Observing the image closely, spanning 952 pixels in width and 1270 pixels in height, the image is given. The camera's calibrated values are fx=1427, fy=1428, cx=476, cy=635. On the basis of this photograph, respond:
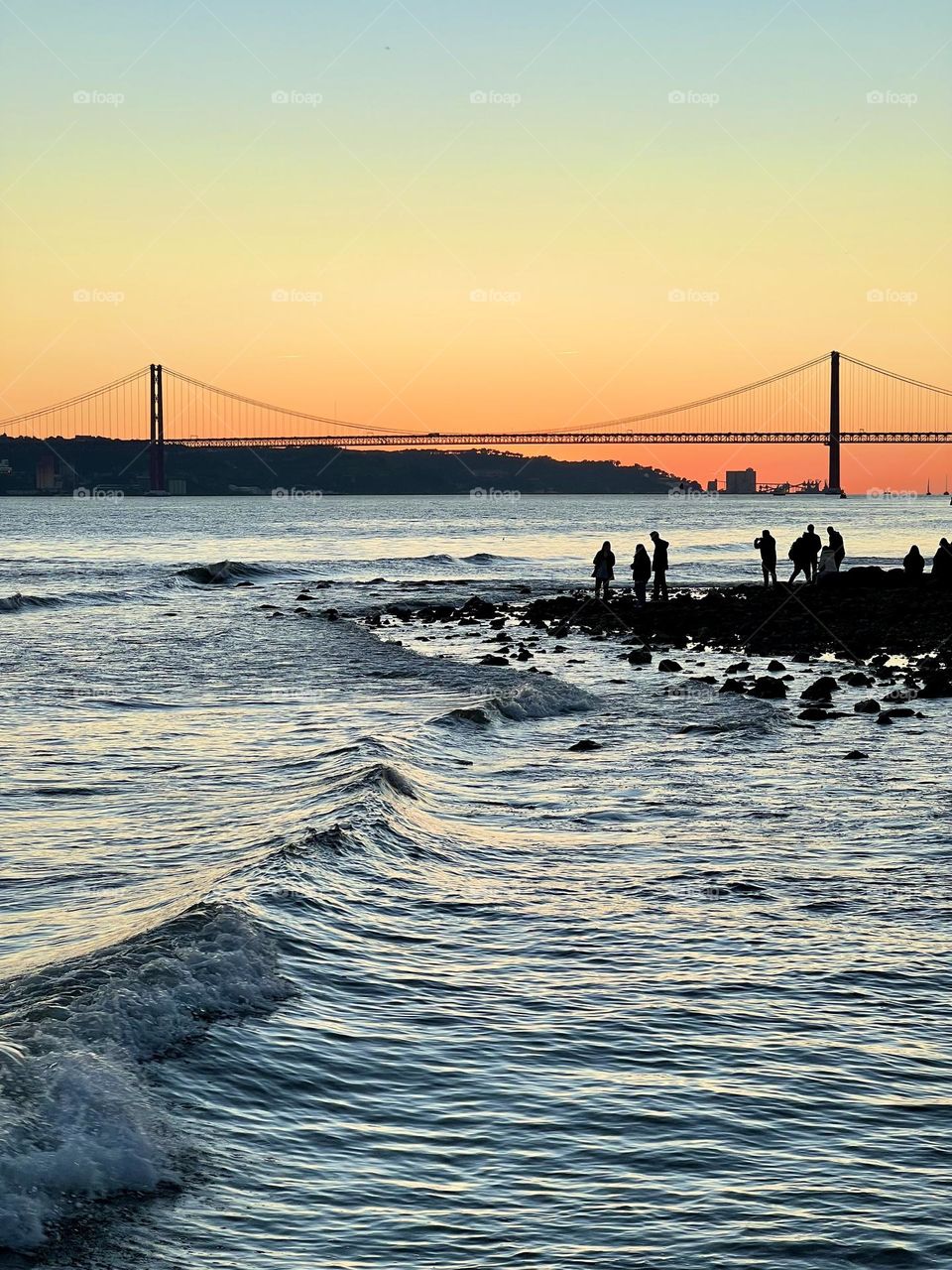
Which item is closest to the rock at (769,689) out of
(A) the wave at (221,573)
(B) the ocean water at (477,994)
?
(B) the ocean water at (477,994)

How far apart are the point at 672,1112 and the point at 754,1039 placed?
2.80 feet

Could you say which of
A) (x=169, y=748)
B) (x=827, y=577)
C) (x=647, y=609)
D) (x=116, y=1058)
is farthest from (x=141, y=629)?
(x=116, y=1058)

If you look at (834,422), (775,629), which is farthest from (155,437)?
(775,629)

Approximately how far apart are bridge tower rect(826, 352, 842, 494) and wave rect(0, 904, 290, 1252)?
129499 millimetres

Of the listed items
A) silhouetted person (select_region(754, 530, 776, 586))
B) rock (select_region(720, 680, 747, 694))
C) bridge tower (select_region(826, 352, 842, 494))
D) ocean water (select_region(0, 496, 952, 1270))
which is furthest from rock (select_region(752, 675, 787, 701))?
bridge tower (select_region(826, 352, 842, 494))

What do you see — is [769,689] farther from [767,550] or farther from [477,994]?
[767,550]

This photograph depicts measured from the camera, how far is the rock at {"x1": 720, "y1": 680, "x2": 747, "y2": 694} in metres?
18.4

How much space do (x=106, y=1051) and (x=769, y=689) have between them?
13.2m

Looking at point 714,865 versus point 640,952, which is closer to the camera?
point 640,952

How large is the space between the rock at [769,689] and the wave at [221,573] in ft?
108

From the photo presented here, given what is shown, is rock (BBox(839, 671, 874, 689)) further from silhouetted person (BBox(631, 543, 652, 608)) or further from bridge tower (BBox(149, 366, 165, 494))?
bridge tower (BBox(149, 366, 165, 494))

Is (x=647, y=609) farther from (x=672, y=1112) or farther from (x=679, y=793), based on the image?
(x=672, y=1112)

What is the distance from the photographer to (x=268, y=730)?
16219 millimetres

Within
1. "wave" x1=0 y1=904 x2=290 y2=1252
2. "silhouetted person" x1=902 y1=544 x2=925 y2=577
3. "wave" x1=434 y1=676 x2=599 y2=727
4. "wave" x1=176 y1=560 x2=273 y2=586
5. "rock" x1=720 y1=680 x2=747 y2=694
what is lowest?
"wave" x1=0 y1=904 x2=290 y2=1252
